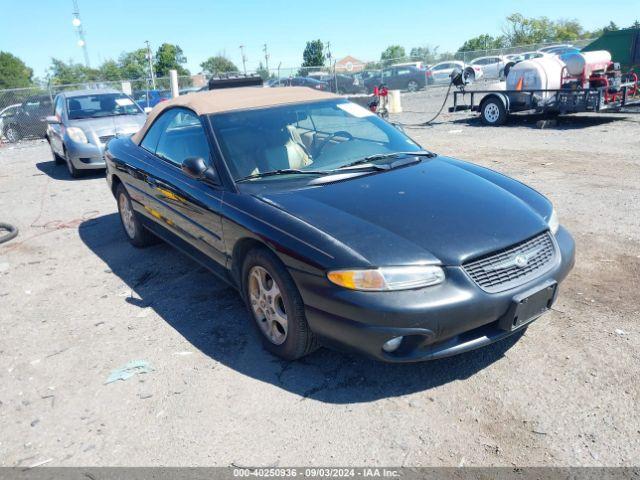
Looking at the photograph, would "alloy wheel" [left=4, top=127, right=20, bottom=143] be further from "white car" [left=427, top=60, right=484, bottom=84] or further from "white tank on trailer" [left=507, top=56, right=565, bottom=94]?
"white car" [left=427, top=60, right=484, bottom=84]

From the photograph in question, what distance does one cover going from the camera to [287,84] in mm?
26078

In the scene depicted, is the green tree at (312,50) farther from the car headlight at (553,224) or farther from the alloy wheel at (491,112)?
the car headlight at (553,224)

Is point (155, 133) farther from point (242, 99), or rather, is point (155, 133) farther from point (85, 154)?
point (85, 154)

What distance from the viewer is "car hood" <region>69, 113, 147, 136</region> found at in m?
Answer: 9.86

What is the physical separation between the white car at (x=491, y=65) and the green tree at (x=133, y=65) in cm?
4767

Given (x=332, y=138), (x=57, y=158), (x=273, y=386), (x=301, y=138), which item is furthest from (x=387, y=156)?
(x=57, y=158)

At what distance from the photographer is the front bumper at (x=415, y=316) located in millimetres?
2699

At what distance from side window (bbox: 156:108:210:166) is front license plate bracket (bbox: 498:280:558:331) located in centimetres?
237

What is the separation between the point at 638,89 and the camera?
16203 millimetres

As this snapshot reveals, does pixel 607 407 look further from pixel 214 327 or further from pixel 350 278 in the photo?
pixel 214 327

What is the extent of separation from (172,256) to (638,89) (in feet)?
53.7

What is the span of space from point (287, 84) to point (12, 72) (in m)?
58.0

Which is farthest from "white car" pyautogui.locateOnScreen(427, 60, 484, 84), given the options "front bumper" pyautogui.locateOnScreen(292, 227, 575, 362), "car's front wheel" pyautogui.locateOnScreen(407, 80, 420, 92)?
"front bumper" pyautogui.locateOnScreen(292, 227, 575, 362)

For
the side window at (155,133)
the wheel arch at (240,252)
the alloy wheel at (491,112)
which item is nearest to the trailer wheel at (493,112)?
the alloy wheel at (491,112)
